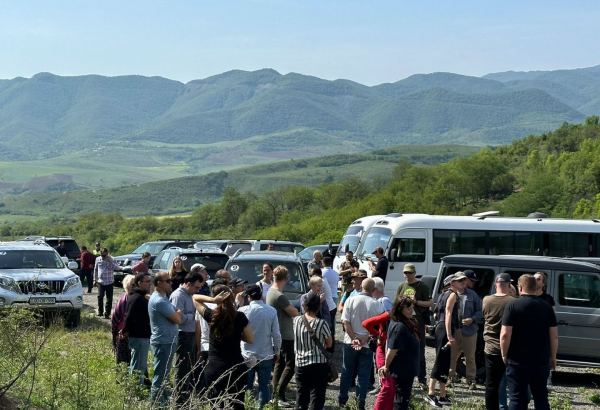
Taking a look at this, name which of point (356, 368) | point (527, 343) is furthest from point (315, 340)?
point (527, 343)

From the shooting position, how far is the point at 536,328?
390 inches

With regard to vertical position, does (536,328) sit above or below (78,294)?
above

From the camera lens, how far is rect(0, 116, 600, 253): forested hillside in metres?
66.9

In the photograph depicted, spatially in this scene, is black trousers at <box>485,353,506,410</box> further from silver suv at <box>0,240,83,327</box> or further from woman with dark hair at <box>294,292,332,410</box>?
silver suv at <box>0,240,83,327</box>

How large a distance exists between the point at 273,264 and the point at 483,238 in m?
10.5

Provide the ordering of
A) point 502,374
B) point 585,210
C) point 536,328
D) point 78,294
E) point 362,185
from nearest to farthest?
point 536,328, point 502,374, point 78,294, point 585,210, point 362,185

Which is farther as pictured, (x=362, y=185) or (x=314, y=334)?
(x=362, y=185)

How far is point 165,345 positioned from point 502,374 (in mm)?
3819

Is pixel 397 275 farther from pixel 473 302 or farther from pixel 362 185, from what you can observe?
pixel 362 185

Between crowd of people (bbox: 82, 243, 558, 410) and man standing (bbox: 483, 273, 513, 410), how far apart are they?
1 cm

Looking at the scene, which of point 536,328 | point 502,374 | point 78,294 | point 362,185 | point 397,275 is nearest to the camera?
point 536,328

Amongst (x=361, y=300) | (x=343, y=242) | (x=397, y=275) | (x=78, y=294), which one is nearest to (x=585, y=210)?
(x=343, y=242)

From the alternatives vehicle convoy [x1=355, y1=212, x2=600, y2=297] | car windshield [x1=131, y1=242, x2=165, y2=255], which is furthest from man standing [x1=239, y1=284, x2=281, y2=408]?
car windshield [x1=131, y1=242, x2=165, y2=255]

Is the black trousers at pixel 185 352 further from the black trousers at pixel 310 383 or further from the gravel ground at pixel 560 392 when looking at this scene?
the gravel ground at pixel 560 392
